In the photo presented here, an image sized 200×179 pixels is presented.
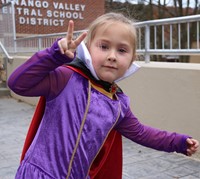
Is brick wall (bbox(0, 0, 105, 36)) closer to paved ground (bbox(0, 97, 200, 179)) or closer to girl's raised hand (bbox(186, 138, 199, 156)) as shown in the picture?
paved ground (bbox(0, 97, 200, 179))

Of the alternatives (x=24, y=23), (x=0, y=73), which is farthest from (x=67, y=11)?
(x=0, y=73)

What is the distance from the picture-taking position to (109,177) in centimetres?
212

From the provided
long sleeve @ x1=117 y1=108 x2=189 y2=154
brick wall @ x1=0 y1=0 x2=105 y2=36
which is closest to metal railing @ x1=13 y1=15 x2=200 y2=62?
long sleeve @ x1=117 y1=108 x2=189 y2=154

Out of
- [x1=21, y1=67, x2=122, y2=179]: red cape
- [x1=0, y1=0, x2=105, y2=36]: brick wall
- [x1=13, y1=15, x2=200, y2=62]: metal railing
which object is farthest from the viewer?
[x1=0, y1=0, x2=105, y2=36]: brick wall

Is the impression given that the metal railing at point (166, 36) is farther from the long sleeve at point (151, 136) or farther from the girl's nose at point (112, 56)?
the girl's nose at point (112, 56)

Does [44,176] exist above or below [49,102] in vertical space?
below

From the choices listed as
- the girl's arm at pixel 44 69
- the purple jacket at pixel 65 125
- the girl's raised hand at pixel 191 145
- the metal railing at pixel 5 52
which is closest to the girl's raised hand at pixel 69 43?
the girl's arm at pixel 44 69

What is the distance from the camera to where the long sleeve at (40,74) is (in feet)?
4.96

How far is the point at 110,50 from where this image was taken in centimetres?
175

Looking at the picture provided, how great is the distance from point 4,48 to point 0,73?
0.74 metres

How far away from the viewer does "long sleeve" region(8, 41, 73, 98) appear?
1.51m

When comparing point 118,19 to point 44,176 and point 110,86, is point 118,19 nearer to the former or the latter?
point 110,86

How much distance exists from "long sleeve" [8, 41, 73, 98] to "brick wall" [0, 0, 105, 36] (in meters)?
13.2

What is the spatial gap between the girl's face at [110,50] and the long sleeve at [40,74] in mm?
226
